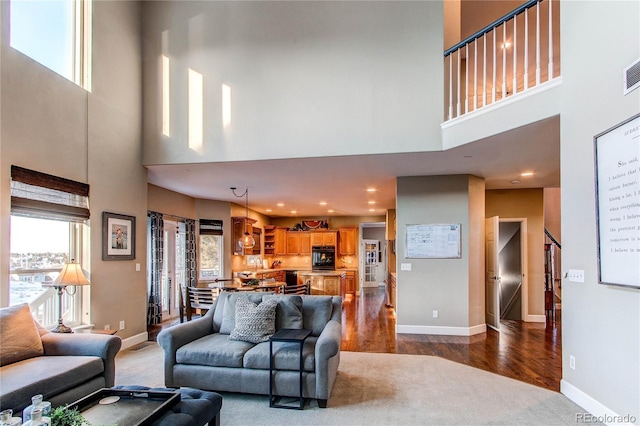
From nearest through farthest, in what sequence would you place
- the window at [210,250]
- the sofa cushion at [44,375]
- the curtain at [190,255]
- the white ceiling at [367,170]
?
the sofa cushion at [44,375] → the white ceiling at [367,170] → the curtain at [190,255] → the window at [210,250]

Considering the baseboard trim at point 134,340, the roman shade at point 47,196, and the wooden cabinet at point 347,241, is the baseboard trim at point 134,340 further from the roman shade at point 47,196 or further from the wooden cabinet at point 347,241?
the wooden cabinet at point 347,241

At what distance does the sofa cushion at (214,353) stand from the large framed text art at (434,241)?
3.58 metres

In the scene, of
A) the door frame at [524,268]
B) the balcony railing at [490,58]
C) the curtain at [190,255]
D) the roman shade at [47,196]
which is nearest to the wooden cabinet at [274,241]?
the curtain at [190,255]

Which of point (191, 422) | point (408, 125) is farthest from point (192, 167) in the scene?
point (191, 422)

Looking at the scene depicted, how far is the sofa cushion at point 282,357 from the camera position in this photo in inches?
128

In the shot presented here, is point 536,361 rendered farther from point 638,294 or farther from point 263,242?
point 263,242

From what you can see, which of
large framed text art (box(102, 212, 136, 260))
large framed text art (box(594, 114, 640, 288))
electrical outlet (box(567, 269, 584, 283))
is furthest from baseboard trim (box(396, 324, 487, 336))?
large framed text art (box(102, 212, 136, 260))

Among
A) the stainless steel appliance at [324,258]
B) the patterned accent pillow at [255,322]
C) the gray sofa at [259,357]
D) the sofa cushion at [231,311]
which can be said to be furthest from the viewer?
the stainless steel appliance at [324,258]

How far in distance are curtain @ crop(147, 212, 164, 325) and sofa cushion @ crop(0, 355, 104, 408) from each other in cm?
384

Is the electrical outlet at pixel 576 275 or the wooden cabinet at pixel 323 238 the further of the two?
the wooden cabinet at pixel 323 238

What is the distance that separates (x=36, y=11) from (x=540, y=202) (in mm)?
8562

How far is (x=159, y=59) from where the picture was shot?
5688mm

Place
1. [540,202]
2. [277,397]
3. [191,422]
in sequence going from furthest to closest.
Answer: [540,202]
[277,397]
[191,422]

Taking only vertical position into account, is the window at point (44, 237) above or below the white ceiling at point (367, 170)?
below
